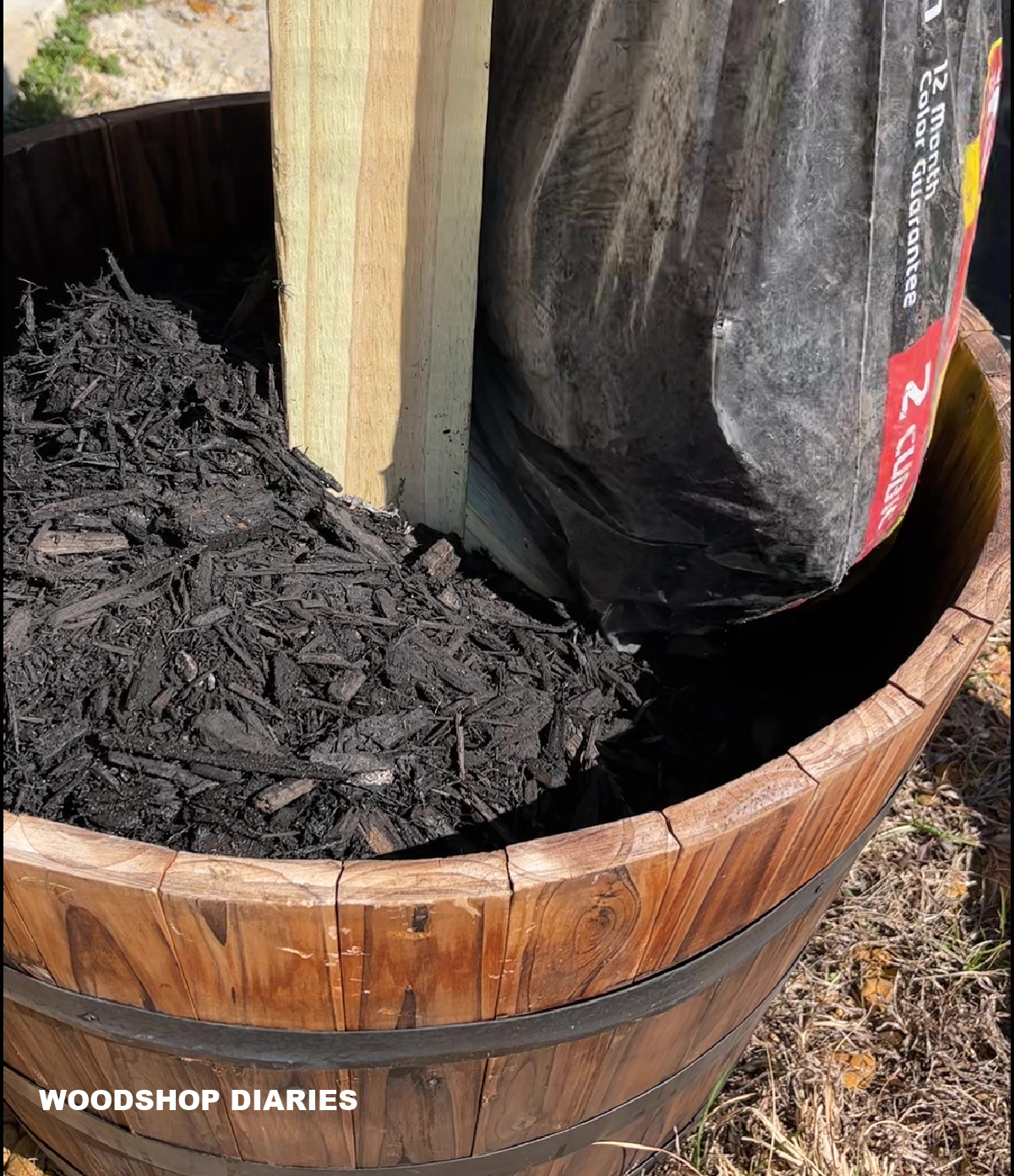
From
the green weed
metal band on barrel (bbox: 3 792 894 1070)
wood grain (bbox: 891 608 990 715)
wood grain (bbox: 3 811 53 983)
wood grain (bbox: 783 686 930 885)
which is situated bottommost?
metal band on barrel (bbox: 3 792 894 1070)

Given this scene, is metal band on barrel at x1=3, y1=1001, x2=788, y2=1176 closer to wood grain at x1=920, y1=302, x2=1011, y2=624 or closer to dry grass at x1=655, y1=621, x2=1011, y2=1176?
dry grass at x1=655, y1=621, x2=1011, y2=1176

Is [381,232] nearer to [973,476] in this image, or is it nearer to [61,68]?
[973,476]

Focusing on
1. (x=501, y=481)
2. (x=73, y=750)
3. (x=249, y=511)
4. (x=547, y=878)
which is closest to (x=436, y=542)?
(x=501, y=481)

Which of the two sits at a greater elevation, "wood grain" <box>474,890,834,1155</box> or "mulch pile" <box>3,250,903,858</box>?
"mulch pile" <box>3,250,903,858</box>

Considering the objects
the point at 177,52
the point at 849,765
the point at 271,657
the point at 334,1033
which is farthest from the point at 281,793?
the point at 177,52

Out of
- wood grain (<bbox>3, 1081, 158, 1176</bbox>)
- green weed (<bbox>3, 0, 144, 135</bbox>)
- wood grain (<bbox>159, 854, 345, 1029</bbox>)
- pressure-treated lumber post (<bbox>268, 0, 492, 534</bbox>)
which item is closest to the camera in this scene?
wood grain (<bbox>159, 854, 345, 1029</bbox>)

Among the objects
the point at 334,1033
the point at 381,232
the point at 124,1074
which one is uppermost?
the point at 381,232

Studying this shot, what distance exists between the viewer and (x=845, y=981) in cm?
206

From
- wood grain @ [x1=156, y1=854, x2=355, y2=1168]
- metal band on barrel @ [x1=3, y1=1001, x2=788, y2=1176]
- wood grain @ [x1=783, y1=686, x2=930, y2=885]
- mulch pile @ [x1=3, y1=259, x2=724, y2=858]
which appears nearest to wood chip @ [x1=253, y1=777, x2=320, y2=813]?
mulch pile @ [x1=3, y1=259, x2=724, y2=858]

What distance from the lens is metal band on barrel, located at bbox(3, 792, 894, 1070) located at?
1.16 m

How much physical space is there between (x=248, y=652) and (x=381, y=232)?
0.60m

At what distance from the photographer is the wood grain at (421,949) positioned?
1.04 m

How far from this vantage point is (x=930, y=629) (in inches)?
57.6

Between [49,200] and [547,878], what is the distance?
1.84m
